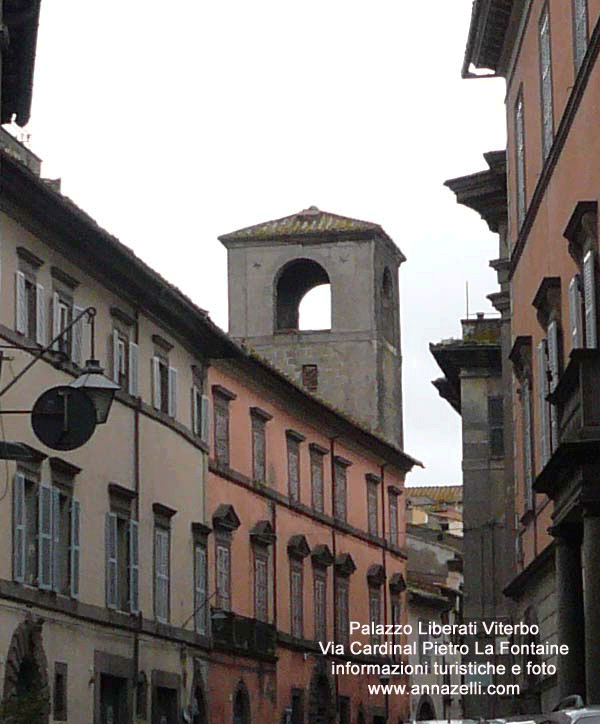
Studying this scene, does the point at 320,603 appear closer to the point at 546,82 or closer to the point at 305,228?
the point at 305,228

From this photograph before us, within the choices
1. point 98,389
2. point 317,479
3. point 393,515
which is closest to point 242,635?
point 317,479

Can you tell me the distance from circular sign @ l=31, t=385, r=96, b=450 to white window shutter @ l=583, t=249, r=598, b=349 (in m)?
7.76

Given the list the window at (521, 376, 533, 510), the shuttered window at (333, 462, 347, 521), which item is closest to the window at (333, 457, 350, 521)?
the shuttered window at (333, 462, 347, 521)

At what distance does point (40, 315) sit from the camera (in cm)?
3334

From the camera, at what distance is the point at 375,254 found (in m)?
70.0

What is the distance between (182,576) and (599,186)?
69.6ft

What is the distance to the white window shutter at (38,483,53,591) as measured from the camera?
32.7 m

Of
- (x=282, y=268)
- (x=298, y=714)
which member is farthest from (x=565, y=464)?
(x=282, y=268)

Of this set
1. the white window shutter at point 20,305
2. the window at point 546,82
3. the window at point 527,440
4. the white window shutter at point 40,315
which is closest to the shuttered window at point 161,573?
the white window shutter at point 40,315

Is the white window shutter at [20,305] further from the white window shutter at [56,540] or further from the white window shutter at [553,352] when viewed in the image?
the white window shutter at [553,352]

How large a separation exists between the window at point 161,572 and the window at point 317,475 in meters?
13.5

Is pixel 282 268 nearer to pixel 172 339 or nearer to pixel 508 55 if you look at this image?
pixel 172 339

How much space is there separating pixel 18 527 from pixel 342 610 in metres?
25.7

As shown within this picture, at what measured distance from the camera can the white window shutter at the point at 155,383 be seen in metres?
39.9
